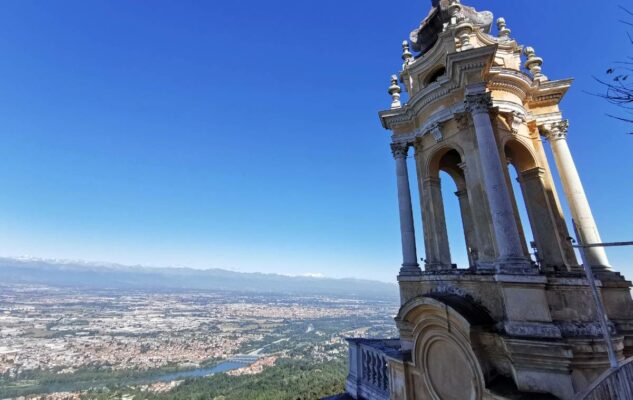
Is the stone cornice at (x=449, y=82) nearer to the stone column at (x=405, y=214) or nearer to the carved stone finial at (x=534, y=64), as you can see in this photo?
the stone column at (x=405, y=214)

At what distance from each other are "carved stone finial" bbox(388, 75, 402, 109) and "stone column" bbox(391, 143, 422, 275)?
1.67 meters

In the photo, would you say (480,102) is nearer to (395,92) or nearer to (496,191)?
(496,191)

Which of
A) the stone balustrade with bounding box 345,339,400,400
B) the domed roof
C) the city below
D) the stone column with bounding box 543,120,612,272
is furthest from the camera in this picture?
the city below

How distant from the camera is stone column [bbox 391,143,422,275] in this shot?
973 cm

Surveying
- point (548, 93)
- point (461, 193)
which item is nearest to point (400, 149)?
point (461, 193)

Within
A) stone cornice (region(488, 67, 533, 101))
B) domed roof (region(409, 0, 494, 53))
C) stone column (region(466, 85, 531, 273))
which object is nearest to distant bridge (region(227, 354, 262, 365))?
domed roof (region(409, 0, 494, 53))

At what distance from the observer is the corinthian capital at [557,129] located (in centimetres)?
900

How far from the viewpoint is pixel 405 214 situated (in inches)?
406

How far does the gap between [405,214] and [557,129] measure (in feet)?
16.4

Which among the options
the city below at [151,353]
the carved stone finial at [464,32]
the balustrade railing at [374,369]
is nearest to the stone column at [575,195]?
the carved stone finial at [464,32]

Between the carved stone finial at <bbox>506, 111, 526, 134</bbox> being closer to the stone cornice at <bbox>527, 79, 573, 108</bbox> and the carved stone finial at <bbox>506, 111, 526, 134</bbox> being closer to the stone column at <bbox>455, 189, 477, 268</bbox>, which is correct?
the stone cornice at <bbox>527, 79, 573, 108</bbox>

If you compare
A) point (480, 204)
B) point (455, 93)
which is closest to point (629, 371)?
point (480, 204)

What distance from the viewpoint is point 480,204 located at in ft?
26.8

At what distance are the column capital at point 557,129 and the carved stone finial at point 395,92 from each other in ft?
15.0
